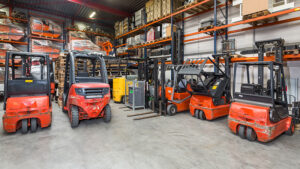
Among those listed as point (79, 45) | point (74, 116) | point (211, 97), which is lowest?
point (74, 116)

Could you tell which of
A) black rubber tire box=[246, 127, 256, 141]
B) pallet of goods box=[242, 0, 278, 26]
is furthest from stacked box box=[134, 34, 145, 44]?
black rubber tire box=[246, 127, 256, 141]

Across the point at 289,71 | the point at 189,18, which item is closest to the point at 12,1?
the point at 189,18

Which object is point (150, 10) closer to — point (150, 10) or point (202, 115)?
point (150, 10)

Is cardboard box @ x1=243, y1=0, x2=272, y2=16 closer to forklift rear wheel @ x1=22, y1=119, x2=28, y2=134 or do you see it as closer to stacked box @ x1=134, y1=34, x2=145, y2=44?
stacked box @ x1=134, y1=34, x2=145, y2=44

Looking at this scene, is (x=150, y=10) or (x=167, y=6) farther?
(x=150, y=10)

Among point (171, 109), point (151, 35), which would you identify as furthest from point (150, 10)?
point (171, 109)

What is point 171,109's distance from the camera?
5.89 meters

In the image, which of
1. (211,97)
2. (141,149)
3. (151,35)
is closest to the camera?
(141,149)

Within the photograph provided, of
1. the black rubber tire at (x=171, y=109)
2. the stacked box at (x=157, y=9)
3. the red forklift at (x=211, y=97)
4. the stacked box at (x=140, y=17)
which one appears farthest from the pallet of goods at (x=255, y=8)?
the stacked box at (x=140, y=17)

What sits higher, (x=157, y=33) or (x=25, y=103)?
(x=157, y=33)

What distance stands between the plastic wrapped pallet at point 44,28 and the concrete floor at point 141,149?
9826mm

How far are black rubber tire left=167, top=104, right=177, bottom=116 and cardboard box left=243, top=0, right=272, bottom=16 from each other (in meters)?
4.36

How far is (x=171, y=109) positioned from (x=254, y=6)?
4.74 m

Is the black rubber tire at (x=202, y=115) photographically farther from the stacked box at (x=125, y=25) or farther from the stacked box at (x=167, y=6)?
the stacked box at (x=125, y=25)
